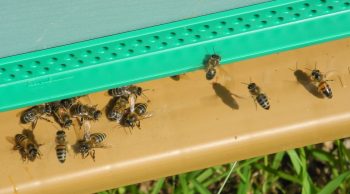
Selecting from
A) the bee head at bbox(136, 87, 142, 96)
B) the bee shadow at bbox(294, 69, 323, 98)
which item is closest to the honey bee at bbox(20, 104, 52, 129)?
the bee head at bbox(136, 87, 142, 96)

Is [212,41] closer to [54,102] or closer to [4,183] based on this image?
[54,102]

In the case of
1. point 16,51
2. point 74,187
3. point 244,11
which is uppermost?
point 244,11

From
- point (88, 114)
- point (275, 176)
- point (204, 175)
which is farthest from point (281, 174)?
point (88, 114)

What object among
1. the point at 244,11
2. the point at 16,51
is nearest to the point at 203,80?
the point at 244,11

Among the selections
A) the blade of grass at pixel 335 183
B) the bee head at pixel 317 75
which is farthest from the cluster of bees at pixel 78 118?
the blade of grass at pixel 335 183

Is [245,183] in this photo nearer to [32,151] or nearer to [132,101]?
[132,101]

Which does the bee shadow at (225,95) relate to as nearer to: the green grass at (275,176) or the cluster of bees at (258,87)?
the cluster of bees at (258,87)
